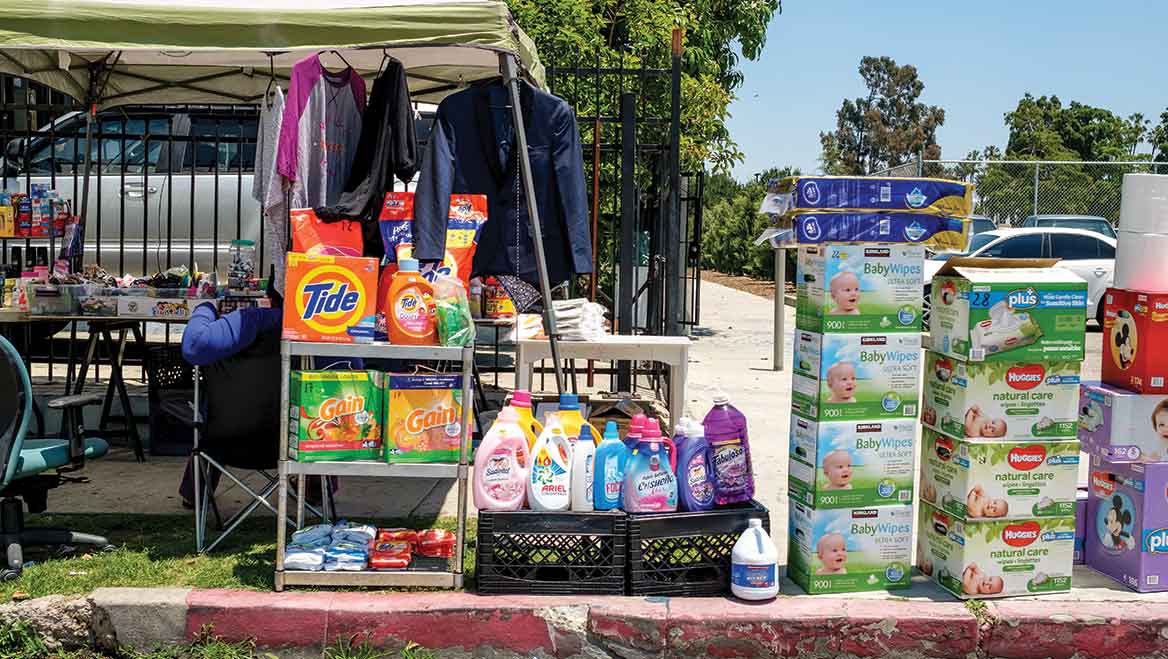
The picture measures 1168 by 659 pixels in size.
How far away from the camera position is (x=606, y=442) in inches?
187

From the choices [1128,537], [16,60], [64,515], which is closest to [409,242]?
[64,515]

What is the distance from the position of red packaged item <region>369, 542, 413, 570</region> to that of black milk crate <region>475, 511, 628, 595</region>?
0.37 m

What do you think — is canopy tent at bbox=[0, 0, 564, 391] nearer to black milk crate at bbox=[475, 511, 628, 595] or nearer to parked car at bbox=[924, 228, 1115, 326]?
black milk crate at bbox=[475, 511, 628, 595]

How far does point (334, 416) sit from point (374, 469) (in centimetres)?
28

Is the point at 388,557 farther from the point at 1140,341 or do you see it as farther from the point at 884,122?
the point at 884,122

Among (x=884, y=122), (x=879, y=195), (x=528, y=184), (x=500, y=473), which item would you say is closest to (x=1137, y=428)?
(x=879, y=195)

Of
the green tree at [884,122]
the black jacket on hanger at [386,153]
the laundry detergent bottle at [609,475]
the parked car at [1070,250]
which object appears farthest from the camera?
the green tree at [884,122]

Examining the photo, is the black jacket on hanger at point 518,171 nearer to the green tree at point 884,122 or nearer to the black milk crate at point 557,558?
the black milk crate at point 557,558

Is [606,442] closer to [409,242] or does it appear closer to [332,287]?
[332,287]

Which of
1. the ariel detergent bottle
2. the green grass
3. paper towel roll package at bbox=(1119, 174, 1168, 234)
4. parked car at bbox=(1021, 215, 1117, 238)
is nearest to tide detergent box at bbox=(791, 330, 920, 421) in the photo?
the ariel detergent bottle

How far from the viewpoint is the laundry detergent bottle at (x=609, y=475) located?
4.70 metres

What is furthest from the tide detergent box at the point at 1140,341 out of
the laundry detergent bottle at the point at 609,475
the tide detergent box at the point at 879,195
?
the laundry detergent bottle at the point at 609,475

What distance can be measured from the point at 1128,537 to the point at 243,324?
401 centimetres

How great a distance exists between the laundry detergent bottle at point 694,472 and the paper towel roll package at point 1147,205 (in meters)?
2.09
